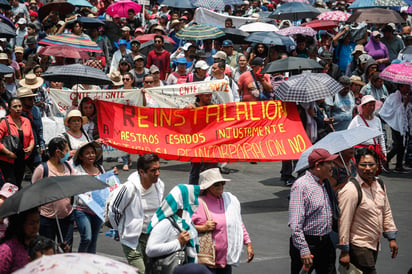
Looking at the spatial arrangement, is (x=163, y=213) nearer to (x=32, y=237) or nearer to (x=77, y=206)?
(x=32, y=237)

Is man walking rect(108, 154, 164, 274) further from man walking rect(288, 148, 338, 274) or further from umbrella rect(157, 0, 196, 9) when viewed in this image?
umbrella rect(157, 0, 196, 9)

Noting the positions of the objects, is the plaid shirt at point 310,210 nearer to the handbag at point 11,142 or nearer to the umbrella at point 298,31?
the handbag at point 11,142

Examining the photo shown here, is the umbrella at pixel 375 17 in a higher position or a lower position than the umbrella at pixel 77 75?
lower

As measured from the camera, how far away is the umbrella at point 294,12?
855 inches

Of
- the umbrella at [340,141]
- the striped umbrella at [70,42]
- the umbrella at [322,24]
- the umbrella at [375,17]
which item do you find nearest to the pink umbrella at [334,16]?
the umbrella at [322,24]

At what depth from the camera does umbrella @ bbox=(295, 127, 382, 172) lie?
834cm

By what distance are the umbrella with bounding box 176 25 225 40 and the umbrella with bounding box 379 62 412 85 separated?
18.5 feet

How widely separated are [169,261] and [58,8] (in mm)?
16296

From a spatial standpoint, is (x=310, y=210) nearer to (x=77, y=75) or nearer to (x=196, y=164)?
(x=196, y=164)

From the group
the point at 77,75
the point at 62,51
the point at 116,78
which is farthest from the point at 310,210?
the point at 62,51

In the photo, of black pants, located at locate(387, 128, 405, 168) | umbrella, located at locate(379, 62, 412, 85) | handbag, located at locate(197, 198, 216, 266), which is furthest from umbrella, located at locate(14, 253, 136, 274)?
black pants, located at locate(387, 128, 405, 168)

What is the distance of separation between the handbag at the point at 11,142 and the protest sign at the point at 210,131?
166 centimetres

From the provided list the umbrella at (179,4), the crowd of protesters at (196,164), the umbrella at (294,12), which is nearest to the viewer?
the crowd of protesters at (196,164)

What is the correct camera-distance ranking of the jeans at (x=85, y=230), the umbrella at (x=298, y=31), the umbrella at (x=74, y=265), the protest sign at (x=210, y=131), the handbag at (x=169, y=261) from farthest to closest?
the umbrella at (x=298, y=31), the protest sign at (x=210, y=131), the jeans at (x=85, y=230), the handbag at (x=169, y=261), the umbrella at (x=74, y=265)
